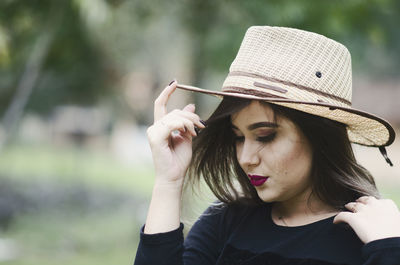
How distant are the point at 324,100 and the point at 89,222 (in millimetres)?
8739

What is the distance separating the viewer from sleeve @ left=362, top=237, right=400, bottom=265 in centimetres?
161

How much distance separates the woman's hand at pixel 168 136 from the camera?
195cm

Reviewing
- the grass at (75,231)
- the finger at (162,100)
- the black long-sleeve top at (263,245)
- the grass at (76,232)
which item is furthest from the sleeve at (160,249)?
the grass at (75,231)

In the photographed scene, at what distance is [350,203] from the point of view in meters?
1.84

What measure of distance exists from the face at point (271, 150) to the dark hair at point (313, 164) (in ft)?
0.09

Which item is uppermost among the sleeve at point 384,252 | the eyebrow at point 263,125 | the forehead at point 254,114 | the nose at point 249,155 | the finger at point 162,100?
the finger at point 162,100

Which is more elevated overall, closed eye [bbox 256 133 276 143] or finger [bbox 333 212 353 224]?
closed eye [bbox 256 133 276 143]

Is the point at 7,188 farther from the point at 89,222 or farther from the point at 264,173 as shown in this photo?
the point at 264,173

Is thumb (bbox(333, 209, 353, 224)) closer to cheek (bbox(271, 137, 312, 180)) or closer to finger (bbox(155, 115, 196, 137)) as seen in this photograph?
cheek (bbox(271, 137, 312, 180))

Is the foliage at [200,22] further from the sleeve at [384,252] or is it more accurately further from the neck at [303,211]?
the sleeve at [384,252]

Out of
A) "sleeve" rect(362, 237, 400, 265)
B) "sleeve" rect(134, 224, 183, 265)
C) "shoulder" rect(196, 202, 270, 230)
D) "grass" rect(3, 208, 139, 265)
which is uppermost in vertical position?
"grass" rect(3, 208, 139, 265)

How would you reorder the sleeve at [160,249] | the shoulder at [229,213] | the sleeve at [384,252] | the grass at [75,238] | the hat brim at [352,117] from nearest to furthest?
1. the sleeve at [384,252]
2. the hat brim at [352,117]
3. the sleeve at [160,249]
4. the shoulder at [229,213]
5. the grass at [75,238]

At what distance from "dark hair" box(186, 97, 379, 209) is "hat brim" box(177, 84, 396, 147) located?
0.17 ft

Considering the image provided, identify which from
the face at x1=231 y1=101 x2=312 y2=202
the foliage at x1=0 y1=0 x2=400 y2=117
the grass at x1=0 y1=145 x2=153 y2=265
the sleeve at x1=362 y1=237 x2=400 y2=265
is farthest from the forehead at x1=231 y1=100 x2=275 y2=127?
the grass at x1=0 y1=145 x2=153 y2=265
